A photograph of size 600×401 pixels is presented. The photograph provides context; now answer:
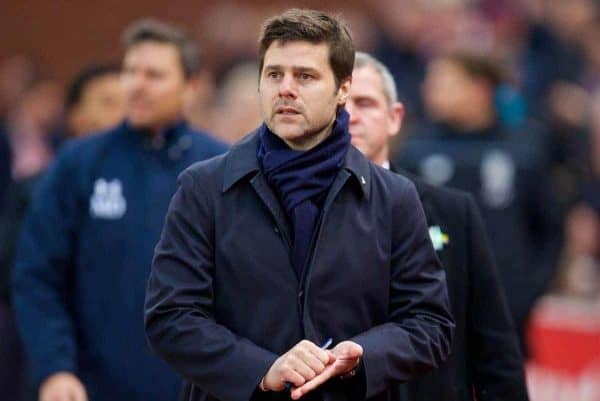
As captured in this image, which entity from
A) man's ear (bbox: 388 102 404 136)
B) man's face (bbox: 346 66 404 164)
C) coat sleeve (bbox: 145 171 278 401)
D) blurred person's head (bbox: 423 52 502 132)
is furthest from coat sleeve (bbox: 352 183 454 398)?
blurred person's head (bbox: 423 52 502 132)

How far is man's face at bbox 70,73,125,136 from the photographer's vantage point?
9.16 m

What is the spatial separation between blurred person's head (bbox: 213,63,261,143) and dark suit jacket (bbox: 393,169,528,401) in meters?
3.35

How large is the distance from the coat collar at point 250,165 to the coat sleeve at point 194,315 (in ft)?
0.33

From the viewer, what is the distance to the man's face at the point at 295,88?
5055mm

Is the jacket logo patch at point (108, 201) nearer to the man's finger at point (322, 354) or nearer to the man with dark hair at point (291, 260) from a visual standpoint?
the man with dark hair at point (291, 260)

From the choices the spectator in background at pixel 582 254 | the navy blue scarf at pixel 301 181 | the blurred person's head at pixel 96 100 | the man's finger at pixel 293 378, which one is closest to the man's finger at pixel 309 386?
the man's finger at pixel 293 378

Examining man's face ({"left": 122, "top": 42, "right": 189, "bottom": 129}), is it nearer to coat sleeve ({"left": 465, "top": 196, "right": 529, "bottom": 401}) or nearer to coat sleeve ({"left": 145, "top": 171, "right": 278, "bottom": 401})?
coat sleeve ({"left": 465, "top": 196, "right": 529, "bottom": 401})

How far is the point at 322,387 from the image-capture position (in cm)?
499

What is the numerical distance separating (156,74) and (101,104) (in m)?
1.60

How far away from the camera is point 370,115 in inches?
253

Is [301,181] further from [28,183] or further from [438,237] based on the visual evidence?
[28,183]

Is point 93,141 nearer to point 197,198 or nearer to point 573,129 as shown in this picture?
point 197,198

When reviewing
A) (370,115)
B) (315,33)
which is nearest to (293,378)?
(315,33)

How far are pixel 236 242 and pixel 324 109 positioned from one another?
478 millimetres
